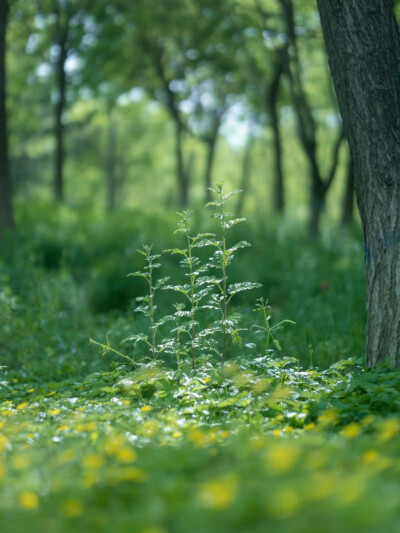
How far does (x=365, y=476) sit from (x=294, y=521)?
391 mm

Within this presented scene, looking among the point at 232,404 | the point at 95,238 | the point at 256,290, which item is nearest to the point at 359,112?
the point at 232,404

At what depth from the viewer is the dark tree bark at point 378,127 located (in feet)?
15.8

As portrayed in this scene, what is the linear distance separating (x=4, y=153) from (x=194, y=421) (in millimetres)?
8222

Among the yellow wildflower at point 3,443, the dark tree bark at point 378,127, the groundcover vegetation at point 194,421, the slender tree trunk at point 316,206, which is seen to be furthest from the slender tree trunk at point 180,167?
the yellow wildflower at point 3,443

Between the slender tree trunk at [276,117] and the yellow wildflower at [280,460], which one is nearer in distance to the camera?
the yellow wildflower at [280,460]

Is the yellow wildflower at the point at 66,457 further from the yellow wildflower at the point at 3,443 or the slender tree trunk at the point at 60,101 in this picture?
the slender tree trunk at the point at 60,101

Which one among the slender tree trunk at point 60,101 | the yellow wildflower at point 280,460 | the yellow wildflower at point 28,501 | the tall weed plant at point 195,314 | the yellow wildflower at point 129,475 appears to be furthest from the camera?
the slender tree trunk at point 60,101

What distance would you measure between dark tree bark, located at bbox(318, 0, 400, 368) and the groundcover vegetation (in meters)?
0.55

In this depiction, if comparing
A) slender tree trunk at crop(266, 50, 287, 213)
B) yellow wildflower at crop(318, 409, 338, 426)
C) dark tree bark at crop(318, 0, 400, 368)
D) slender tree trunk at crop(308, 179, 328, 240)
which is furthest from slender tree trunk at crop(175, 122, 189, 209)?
yellow wildflower at crop(318, 409, 338, 426)

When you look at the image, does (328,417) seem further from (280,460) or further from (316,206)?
(316,206)

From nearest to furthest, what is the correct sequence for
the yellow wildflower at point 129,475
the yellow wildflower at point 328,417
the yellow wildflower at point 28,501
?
the yellow wildflower at point 28,501 < the yellow wildflower at point 129,475 < the yellow wildflower at point 328,417

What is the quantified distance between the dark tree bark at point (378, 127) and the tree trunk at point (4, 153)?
7165 mm

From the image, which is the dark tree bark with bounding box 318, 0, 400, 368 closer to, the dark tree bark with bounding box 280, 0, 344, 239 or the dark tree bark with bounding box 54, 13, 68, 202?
the dark tree bark with bounding box 280, 0, 344, 239

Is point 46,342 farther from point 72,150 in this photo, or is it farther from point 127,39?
point 72,150
